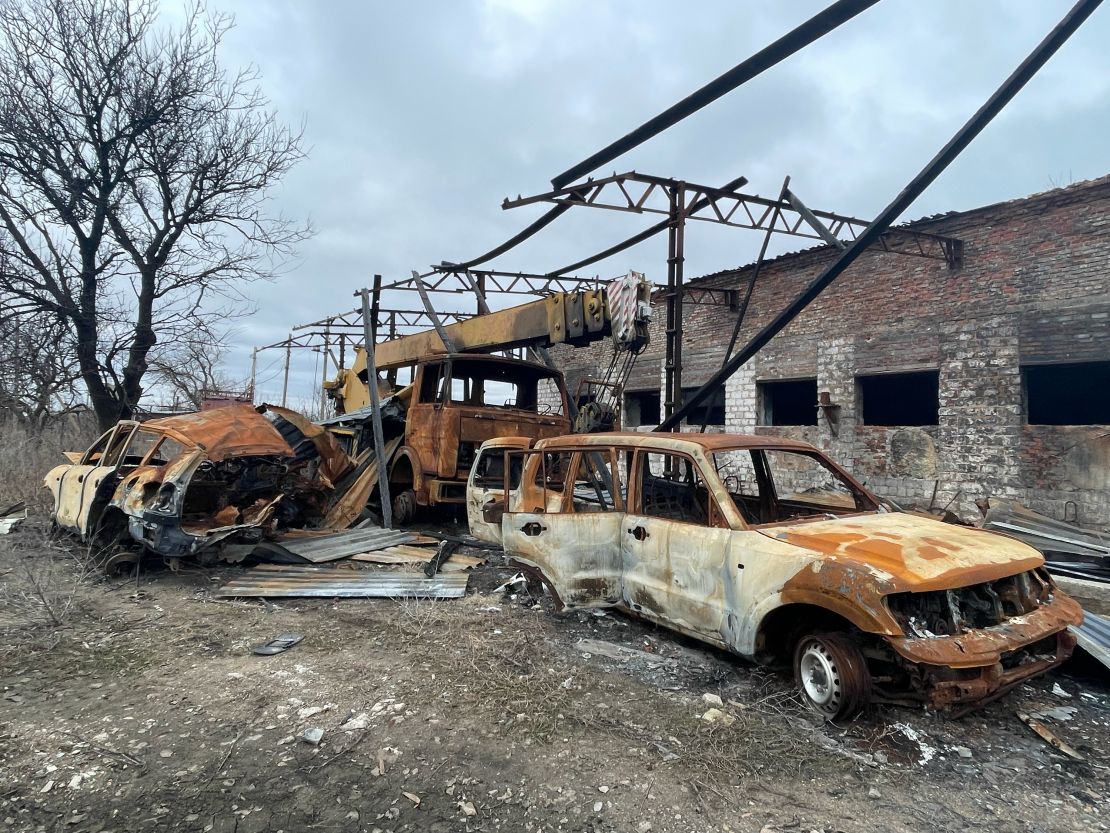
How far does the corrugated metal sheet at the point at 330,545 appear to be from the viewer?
7.51 metres

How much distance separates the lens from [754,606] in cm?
388

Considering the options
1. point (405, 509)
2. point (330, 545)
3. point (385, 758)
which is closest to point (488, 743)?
point (385, 758)

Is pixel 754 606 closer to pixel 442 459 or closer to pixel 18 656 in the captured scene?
pixel 18 656

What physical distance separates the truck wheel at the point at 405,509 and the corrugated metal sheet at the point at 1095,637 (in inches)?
306

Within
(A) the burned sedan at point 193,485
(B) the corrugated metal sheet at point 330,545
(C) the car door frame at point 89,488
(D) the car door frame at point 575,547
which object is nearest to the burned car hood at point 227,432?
(A) the burned sedan at point 193,485

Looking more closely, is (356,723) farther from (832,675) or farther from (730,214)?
(730,214)

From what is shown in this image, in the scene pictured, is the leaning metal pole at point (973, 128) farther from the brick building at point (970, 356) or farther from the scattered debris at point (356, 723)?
the scattered debris at point (356, 723)

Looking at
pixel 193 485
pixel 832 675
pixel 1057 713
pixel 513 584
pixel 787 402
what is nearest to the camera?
pixel 832 675

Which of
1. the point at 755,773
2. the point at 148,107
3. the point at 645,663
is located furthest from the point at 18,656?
the point at 148,107

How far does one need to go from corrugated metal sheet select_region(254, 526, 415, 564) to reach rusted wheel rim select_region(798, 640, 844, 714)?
5.52 meters

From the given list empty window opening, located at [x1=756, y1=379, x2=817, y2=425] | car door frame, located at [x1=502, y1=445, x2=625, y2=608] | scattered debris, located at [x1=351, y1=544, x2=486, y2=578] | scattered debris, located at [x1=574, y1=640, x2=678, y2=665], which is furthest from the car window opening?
empty window opening, located at [x1=756, y1=379, x2=817, y2=425]

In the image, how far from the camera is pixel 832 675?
3531 mm

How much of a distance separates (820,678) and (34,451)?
14494mm

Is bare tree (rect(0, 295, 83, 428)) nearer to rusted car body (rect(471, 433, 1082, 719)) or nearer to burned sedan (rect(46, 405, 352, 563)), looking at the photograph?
burned sedan (rect(46, 405, 352, 563))
